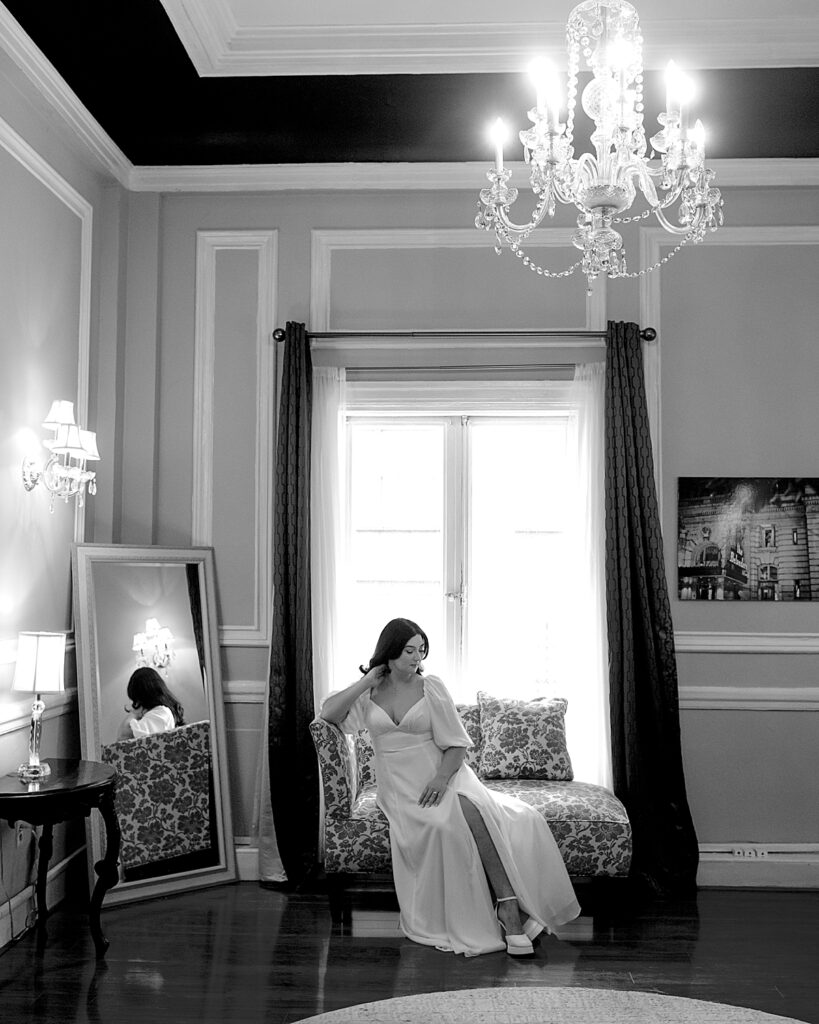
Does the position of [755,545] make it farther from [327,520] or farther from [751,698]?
[327,520]

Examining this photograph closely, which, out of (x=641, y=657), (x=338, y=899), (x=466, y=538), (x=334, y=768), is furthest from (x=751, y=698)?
(x=338, y=899)

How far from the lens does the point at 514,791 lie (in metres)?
4.36

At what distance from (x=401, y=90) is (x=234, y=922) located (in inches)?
142

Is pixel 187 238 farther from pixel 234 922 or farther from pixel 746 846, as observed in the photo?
pixel 746 846

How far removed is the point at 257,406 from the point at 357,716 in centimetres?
165

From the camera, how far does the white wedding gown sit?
12.3ft

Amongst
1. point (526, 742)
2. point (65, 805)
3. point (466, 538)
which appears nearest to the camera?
point (65, 805)

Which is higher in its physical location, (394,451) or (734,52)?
(734,52)

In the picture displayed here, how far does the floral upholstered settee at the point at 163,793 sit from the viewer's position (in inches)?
171

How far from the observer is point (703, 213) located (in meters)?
2.66

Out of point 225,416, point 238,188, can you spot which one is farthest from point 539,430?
point 238,188

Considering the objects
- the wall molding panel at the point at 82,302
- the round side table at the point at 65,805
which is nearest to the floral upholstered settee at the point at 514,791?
the round side table at the point at 65,805

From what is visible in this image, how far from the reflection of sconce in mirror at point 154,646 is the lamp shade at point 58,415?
1026mm

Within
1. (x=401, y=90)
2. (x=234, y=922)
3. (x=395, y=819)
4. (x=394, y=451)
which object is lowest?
(x=234, y=922)
